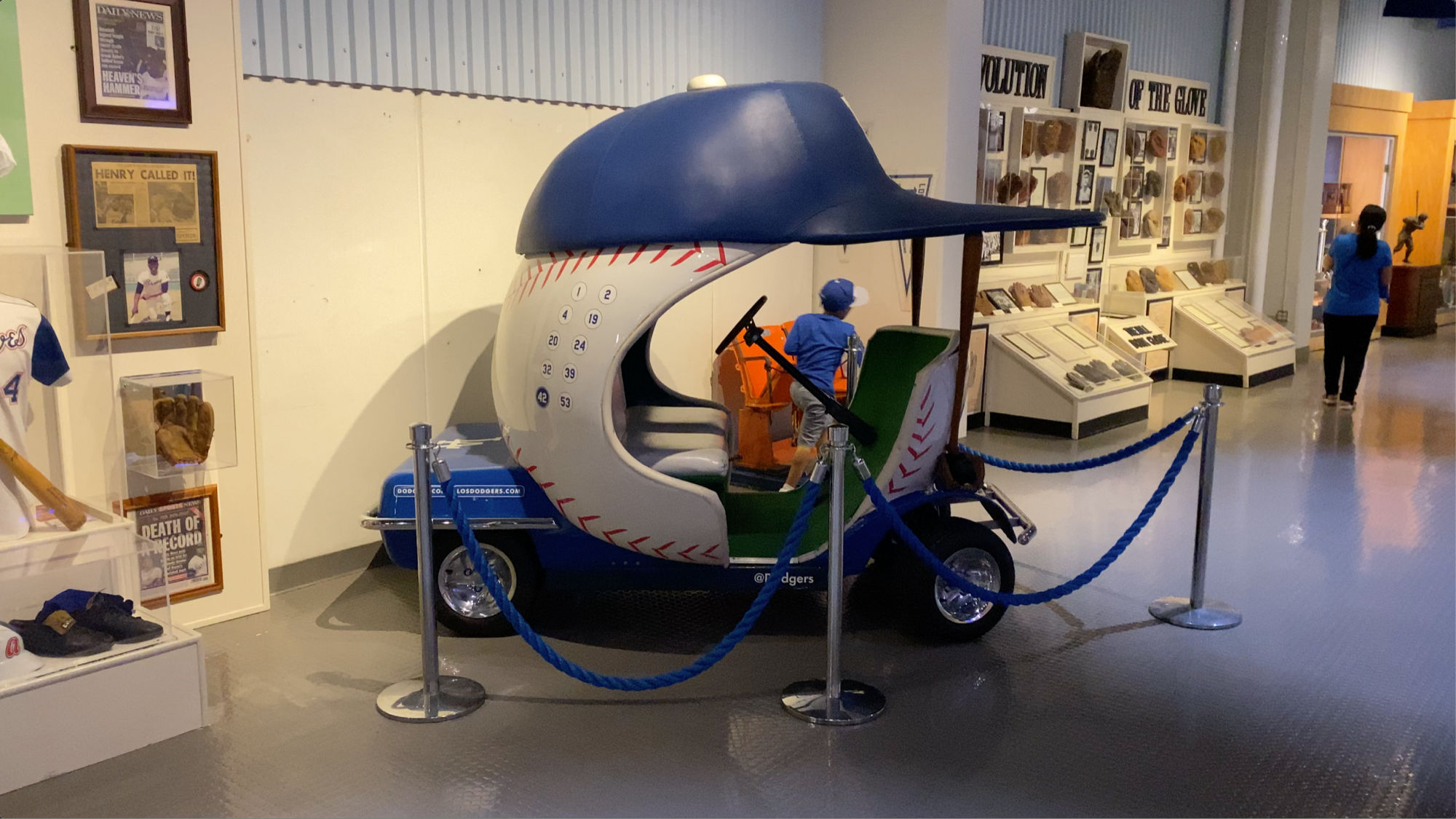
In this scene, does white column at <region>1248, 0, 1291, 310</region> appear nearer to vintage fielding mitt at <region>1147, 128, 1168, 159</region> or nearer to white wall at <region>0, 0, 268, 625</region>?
vintage fielding mitt at <region>1147, 128, 1168, 159</region>

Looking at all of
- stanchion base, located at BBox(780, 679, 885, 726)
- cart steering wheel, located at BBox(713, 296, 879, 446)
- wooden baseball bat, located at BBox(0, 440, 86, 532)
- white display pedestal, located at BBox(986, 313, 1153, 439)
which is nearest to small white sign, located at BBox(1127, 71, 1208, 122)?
white display pedestal, located at BBox(986, 313, 1153, 439)

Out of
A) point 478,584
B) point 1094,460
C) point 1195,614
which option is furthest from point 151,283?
point 1195,614

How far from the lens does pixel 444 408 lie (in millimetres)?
5559

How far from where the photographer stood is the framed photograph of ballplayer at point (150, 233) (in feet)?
13.2

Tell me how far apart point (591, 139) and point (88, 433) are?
2.06 m

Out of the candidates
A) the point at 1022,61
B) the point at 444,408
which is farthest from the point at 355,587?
the point at 1022,61

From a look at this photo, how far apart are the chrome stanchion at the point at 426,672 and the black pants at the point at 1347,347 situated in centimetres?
809

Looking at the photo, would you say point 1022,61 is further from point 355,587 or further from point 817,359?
point 355,587

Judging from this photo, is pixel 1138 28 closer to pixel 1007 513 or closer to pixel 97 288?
pixel 1007 513

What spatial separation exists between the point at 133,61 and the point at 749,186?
7.33 feet

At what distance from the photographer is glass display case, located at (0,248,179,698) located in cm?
352

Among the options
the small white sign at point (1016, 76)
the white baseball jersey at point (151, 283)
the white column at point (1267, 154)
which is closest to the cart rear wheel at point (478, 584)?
the white baseball jersey at point (151, 283)

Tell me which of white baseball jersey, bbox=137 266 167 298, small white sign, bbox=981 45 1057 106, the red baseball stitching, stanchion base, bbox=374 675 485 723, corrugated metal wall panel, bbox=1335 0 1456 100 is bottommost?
stanchion base, bbox=374 675 485 723

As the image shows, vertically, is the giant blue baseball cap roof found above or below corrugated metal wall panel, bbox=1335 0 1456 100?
below
